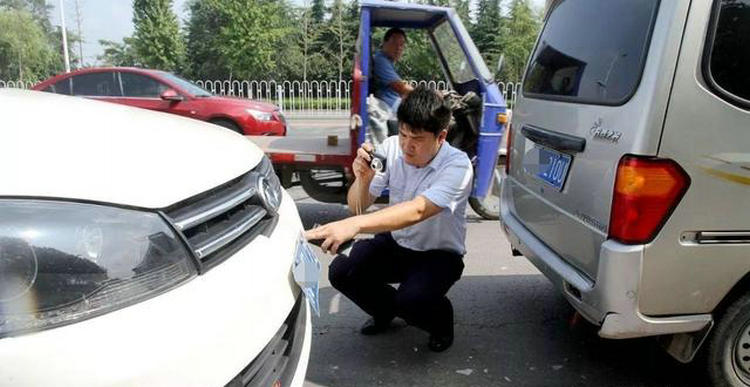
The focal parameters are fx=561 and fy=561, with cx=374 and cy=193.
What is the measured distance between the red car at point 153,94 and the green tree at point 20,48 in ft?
94.6

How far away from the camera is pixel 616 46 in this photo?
2186mm

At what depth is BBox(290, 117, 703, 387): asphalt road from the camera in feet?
8.26

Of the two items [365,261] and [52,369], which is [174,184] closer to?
[52,369]

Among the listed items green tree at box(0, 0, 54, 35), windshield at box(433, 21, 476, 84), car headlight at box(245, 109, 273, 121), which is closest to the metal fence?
car headlight at box(245, 109, 273, 121)

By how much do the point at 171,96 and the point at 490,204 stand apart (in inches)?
216

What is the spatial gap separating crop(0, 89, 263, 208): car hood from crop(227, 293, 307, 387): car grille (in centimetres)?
48

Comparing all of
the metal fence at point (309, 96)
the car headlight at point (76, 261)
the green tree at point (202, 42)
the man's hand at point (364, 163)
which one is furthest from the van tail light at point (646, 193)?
the green tree at point (202, 42)

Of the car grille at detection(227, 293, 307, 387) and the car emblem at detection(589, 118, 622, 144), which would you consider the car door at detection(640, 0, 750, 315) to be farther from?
the car grille at detection(227, 293, 307, 387)

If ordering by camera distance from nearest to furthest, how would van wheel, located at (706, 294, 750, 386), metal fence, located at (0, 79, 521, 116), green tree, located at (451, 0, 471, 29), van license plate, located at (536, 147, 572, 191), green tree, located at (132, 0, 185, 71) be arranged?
van wheel, located at (706, 294, 750, 386) < van license plate, located at (536, 147, 572, 191) < metal fence, located at (0, 79, 521, 116) < green tree, located at (451, 0, 471, 29) < green tree, located at (132, 0, 185, 71)

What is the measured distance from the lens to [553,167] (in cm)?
249

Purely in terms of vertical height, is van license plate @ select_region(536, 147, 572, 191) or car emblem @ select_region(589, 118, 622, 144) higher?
car emblem @ select_region(589, 118, 622, 144)

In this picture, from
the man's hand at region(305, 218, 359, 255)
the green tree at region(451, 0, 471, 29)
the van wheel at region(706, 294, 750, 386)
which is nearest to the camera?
the man's hand at region(305, 218, 359, 255)

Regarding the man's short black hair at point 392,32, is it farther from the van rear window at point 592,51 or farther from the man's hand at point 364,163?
the man's hand at point 364,163

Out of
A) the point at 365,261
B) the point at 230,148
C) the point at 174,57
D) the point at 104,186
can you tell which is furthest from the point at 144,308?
the point at 174,57
